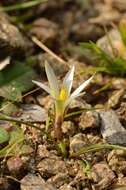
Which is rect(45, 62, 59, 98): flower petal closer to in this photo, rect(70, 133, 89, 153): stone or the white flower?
the white flower

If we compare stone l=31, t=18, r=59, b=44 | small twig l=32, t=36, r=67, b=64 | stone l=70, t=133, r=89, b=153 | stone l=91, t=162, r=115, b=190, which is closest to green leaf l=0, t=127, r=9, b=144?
stone l=70, t=133, r=89, b=153

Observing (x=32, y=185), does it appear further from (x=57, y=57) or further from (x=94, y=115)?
(x=57, y=57)

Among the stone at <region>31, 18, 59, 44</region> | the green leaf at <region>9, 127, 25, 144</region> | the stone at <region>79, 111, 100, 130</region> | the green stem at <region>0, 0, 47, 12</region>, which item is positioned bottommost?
the green leaf at <region>9, 127, 25, 144</region>

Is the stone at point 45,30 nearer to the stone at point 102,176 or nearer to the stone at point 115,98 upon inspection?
the stone at point 115,98

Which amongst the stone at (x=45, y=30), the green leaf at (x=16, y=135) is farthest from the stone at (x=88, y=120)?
the stone at (x=45, y=30)

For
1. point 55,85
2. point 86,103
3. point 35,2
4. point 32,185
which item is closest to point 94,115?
point 86,103
